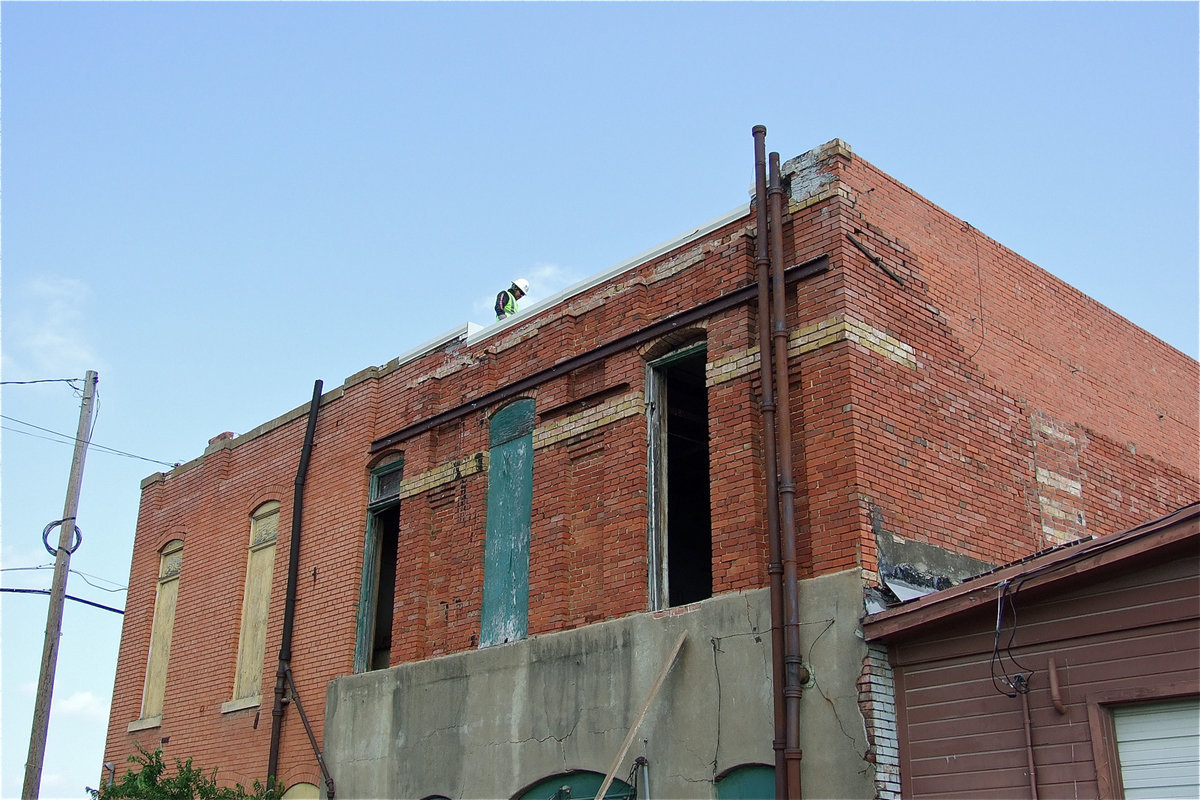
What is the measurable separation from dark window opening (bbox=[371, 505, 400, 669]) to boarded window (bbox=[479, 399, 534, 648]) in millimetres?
2315

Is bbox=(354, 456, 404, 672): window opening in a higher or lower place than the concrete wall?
higher

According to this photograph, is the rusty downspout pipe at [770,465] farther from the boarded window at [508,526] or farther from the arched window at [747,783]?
the boarded window at [508,526]

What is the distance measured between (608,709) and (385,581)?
6.88m

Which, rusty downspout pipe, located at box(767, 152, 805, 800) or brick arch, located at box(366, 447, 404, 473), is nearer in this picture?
rusty downspout pipe, located at box(767, 152, 805, 800)

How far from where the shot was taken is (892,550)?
10.1m

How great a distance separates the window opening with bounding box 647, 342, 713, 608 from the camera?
39.1 ft

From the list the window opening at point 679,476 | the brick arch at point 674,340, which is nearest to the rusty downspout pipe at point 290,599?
the window opening at point 679,476

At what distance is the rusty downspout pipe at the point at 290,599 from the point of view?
15.2 m

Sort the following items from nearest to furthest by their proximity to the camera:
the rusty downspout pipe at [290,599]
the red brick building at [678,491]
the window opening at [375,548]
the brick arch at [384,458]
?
1. the red brick building at [678,491]
2. the window opening at [375,548]
3. the rusty downspout pipe at [290,599]
4. the brick arch at [384,458]

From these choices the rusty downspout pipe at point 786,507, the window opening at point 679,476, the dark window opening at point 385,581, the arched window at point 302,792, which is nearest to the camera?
the rusty downspout pipe at point 786,507

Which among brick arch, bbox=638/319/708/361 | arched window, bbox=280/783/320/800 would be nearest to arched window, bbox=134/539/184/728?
arched window, bbox=280/783/320/800

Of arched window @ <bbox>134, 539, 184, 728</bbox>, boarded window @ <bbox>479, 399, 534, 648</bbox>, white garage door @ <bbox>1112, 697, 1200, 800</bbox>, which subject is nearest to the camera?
white garage door @ <bbox>1112, 697, 1200, 800</bbox>

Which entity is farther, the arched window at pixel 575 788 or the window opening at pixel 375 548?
the window opening at pixel 375 548

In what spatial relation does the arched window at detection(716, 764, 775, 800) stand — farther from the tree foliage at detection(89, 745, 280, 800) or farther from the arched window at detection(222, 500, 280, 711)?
the arched window at detection(222, 500, 280, 711)
